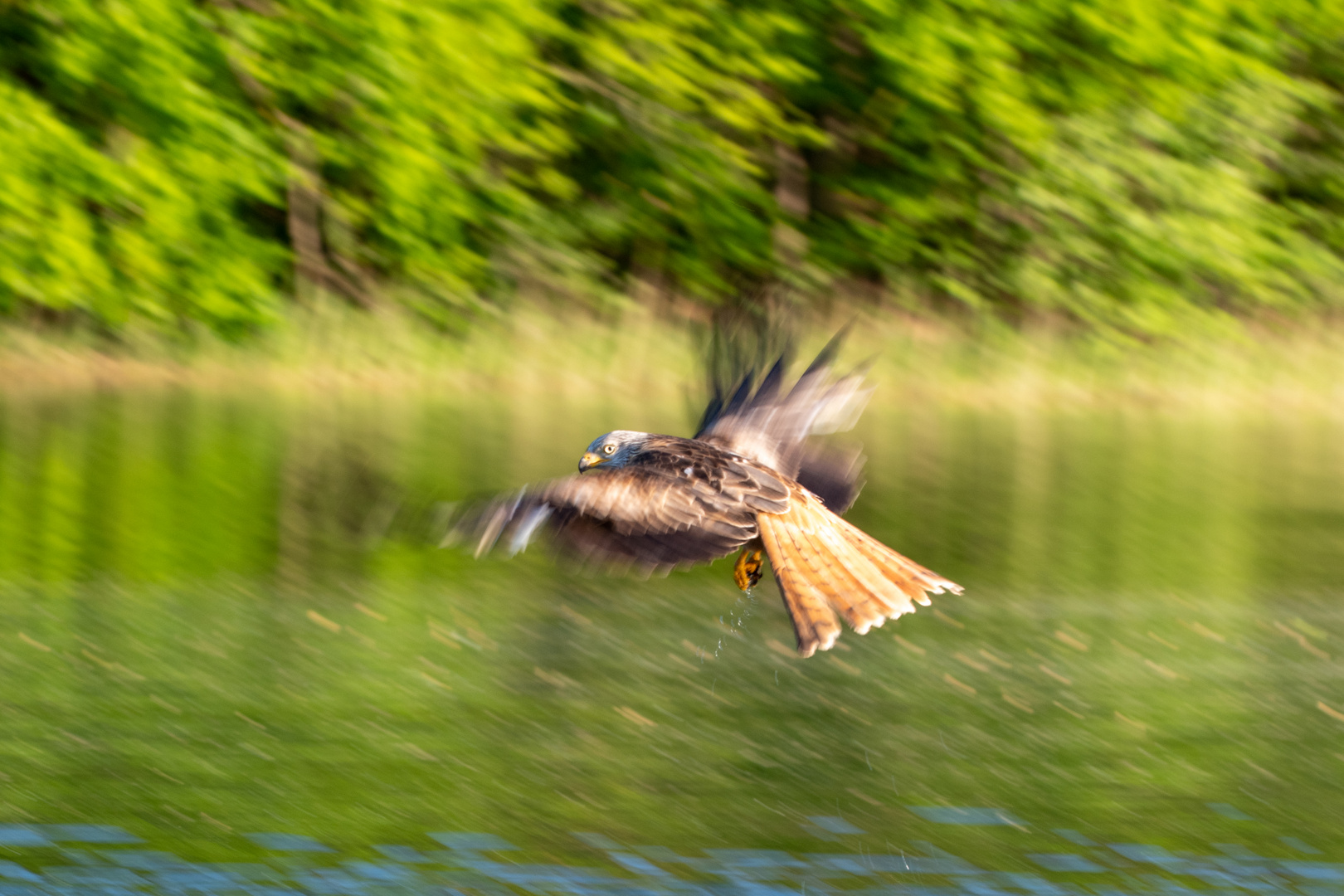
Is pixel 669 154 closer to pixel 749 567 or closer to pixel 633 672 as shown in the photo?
pixel 633 672

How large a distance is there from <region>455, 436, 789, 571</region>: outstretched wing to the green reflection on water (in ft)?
1.00

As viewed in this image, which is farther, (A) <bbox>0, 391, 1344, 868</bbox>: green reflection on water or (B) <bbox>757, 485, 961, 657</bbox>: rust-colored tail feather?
(A) <bbox>0, 391, 1344, 868</bbox>: green reflection on water

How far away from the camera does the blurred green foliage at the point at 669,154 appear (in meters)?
19.6

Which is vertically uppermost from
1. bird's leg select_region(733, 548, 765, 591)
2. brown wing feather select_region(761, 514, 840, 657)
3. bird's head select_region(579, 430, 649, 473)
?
bird's head select_region(579, 430, 649, 473)

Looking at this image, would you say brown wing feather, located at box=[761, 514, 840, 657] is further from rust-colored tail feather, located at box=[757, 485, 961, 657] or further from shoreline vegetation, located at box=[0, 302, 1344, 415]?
shoreline vegetation, located at box=[0, 302, 1344, 415]

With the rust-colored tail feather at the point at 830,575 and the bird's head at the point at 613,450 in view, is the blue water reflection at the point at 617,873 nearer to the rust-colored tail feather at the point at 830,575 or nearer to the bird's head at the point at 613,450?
the rust-colored tail feather at the point at 830,575

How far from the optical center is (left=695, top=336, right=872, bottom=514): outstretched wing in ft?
25.6

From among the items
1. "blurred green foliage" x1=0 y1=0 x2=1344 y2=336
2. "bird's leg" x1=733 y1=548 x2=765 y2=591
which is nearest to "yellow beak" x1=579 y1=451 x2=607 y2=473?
"bird's leg" x1=733 y1=548 x2=765 y2=591

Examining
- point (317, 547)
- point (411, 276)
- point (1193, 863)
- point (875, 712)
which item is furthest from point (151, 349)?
point (1193, 863)

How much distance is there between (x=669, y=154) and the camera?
2127cm

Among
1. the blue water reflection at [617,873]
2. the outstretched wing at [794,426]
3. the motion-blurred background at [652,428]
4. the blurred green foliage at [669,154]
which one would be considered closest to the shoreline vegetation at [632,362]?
the motion-blurred background at [652,428]

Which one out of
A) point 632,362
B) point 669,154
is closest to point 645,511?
point 632,362

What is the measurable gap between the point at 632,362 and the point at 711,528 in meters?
13.4

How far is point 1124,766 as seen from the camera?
7.34 meters
